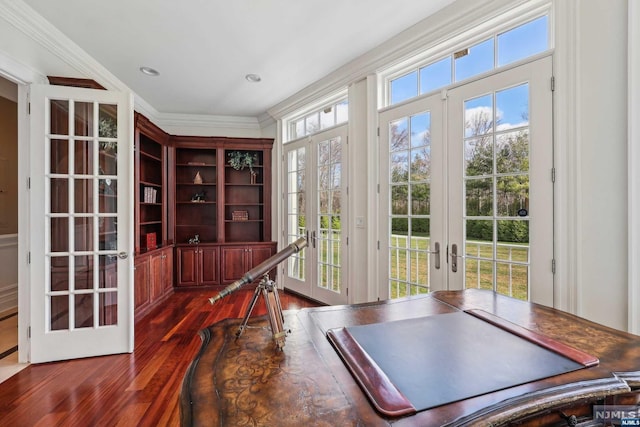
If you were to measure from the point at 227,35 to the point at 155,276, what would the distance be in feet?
10.0

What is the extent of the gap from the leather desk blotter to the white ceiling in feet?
7.83

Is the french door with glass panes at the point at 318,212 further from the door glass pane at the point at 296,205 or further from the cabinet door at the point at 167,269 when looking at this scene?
the cabinet door at the point at 167,269

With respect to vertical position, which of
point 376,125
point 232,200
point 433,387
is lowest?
point 433,387

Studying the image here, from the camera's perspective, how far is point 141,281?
349 cm

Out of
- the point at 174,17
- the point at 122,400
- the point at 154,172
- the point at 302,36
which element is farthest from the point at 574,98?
the point at 154,172

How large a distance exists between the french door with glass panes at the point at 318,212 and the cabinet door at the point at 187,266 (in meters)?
1.41

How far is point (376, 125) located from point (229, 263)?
311 cm

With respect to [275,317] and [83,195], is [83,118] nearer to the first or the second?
[83,195]

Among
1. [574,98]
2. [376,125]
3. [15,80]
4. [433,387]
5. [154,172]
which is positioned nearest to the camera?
[433,387]

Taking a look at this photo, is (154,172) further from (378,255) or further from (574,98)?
(574,98)

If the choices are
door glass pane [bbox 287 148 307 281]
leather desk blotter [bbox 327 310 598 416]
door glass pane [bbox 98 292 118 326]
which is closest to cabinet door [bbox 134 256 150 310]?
door glass pane [bbox 98 292 118 326]

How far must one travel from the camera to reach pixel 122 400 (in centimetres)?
197

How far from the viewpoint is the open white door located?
7.92 feet

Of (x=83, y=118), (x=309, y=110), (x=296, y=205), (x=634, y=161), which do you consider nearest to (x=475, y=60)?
(x=634, y=161)
